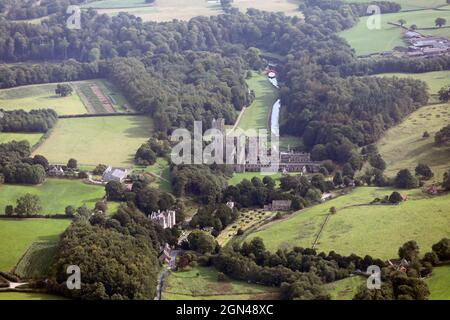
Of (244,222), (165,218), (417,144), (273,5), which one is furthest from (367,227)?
(273,5)

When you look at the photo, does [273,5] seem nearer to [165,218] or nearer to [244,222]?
[244,222]

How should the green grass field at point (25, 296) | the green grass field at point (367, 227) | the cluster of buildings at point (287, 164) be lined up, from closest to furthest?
the green grass field at point (25, 296), the green grass field at point (367, 227), the cluster of buildings at point (287, 164)

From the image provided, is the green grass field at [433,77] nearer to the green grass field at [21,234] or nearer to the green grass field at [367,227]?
the green grass field at [367,227]

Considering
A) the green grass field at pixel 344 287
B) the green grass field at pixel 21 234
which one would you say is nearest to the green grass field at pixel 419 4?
the green grass field at pixel 21 234

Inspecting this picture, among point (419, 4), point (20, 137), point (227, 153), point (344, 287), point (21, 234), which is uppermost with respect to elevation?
point (419, 4)
